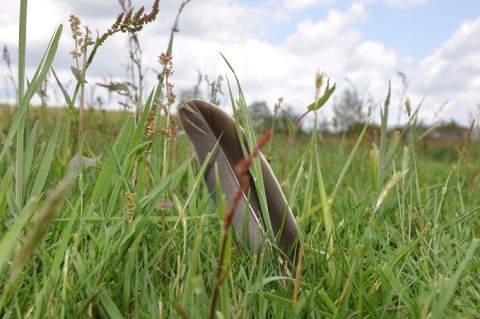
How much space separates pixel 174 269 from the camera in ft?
4.20

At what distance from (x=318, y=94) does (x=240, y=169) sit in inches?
33.2

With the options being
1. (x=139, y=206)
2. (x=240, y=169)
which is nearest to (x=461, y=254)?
(x=139, y=206)

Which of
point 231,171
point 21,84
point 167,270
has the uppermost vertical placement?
point 21,84

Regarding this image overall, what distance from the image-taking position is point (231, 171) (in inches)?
57.6

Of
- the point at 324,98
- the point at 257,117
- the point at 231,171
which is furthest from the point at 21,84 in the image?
the point at 257,117

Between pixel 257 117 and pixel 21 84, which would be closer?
pixel 21 84

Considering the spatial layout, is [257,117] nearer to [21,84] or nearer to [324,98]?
[324,98]

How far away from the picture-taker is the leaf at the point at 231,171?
53.8 inches

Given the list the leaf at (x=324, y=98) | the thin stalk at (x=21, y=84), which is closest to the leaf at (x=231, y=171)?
the leaf at (x=324, y=98)

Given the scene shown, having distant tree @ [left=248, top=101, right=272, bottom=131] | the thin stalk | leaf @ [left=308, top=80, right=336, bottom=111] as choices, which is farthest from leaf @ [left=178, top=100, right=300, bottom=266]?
distant tree @ [left=248, top=101, right=272, bottom=131]

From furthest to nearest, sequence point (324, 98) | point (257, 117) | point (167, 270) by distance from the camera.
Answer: point (257, 117), point (324, 98), point (167, 270)

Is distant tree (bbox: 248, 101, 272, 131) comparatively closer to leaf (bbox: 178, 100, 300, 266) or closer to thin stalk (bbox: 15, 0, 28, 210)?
leaf (bbox: 178, 100, 300, 266)

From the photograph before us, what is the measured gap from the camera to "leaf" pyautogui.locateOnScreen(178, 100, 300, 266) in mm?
1366

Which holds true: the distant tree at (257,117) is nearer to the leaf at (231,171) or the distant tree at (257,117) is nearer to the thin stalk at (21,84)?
the leaf at (231,171)
